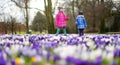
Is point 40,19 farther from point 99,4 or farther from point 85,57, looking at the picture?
point 85,57

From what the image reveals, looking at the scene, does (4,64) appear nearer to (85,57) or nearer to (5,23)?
(85,57)

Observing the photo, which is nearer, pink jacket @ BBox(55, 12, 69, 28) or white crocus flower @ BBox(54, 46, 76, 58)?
white crocus flower @ BBox(54, 46, 76, 58)

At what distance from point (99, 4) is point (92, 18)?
5133 mm

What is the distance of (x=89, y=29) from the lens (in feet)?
220

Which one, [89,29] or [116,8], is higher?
[116,8]

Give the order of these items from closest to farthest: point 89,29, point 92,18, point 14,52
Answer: point 14,52 < point 92,18 < point 89,29

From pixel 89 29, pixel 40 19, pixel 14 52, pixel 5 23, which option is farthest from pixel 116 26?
pixel 14 52

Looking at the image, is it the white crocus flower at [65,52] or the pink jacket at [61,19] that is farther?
the pink jacket at [61,19]

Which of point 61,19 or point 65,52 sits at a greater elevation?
point 65,52

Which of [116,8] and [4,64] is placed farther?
[116,8]

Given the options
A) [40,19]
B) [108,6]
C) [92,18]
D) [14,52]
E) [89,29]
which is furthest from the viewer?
[40,19]

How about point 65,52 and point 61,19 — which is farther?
point 61,19

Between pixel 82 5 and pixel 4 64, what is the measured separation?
55314mm

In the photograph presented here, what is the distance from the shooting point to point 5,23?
63.1 meters
